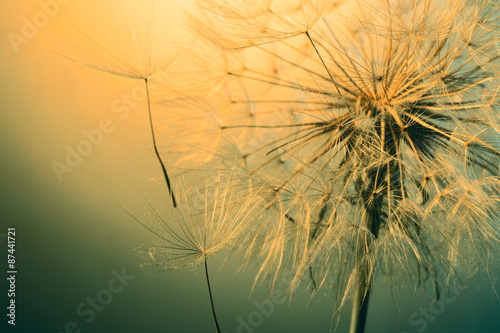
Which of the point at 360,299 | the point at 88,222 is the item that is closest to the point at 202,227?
the point at 360,299

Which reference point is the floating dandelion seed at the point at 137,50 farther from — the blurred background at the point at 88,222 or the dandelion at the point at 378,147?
the dandelion at the point at 378,147

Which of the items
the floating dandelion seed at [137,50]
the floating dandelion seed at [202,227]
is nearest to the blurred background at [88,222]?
the floating dandelion seed at [137,50]

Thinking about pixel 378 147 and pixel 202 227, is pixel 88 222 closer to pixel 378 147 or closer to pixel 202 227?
pixel 202 227

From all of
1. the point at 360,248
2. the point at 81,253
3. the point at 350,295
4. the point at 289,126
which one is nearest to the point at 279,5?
the point at 289,126

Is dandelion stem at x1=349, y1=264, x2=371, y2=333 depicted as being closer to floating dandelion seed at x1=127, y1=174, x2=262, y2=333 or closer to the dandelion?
the dandelion

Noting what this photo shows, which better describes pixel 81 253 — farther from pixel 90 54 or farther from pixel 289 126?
pixel 289 126
